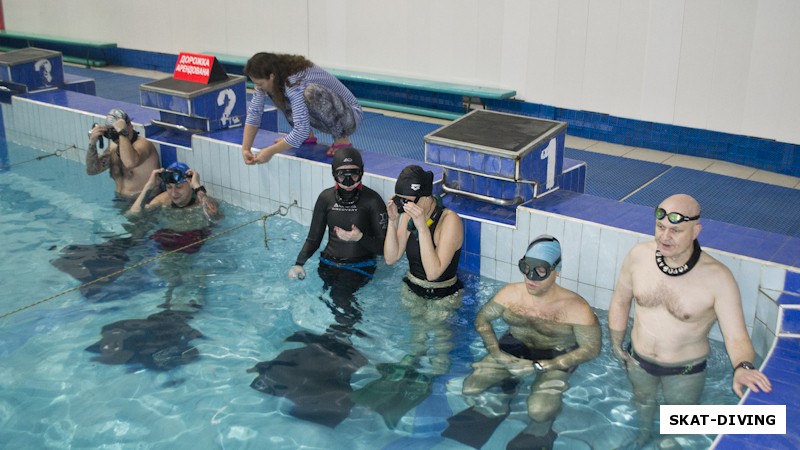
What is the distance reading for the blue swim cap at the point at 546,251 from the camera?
4.65 metres

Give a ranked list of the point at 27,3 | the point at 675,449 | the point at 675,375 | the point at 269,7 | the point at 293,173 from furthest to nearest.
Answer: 1. the point at 27,3
2. the point at 269,7
3. the point at 293,173
4. the point at 675,375
5. the point at 675,449

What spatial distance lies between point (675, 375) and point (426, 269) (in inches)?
65.7

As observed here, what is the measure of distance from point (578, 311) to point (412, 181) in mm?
1281

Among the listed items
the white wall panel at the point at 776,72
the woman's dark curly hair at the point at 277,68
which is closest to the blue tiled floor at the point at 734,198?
the white wall panel at the point at 776,72

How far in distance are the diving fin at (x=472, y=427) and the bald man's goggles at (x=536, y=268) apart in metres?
0.76

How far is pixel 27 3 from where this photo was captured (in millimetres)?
15484

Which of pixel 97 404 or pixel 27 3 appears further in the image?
pixel 27 3

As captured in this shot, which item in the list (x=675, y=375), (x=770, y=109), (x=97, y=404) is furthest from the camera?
(x=770, y=109)

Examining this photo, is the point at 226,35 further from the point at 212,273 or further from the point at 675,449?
the point at 675,449

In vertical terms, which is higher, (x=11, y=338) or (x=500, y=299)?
(x=500, y=299)

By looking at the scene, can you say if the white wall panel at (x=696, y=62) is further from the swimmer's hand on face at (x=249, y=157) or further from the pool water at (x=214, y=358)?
the swimmer's hand on face at (x=249, y=157)

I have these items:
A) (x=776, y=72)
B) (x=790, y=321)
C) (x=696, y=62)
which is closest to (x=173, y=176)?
(x=790, y=321)

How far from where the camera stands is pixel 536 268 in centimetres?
463

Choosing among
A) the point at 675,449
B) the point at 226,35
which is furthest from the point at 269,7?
the point at 675,449
